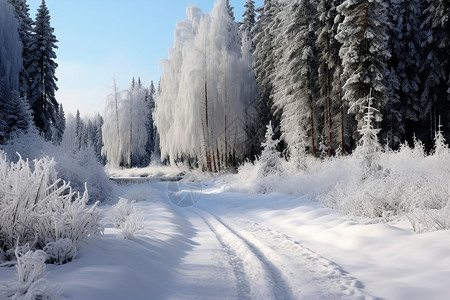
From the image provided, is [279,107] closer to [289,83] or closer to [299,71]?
[289,83]

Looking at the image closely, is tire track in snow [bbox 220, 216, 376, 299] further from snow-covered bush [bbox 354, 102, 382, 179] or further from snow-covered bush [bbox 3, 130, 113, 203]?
snow-covered bush [bbox 3, 130, 113, 203]

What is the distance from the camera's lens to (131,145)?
45938 millimetres

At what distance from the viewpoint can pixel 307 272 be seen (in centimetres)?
421

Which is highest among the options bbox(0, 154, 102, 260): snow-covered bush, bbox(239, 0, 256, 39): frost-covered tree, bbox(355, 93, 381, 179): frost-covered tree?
bbox(239, 0, 256, 39): frost-covered tree

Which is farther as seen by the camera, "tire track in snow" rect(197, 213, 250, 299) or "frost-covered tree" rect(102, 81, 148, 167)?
"frost-covered tree" rect(102, 81, 148, 167)

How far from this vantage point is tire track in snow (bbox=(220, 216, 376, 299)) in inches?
138

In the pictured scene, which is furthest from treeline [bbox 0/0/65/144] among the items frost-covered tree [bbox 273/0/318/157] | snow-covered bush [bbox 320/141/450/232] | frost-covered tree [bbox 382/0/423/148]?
frost-covered tree [bbox 382/0/423/148]

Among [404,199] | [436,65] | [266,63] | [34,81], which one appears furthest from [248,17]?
[404,199]

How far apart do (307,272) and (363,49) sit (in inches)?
678

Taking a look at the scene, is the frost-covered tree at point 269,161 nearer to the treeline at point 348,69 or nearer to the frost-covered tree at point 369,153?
the treeline at point 348,69

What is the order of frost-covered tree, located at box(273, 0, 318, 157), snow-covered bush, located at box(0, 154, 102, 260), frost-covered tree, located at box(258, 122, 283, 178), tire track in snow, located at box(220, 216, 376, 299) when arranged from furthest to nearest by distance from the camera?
frost-covered tree, located at box(273, 0, 318, 157), frost-covered tree, located at box(258, 122, 283, 178), snow-covered bush, located at box(0, 154, 102, 260), tire track in snow, located at box(220, 216, 376, 299)

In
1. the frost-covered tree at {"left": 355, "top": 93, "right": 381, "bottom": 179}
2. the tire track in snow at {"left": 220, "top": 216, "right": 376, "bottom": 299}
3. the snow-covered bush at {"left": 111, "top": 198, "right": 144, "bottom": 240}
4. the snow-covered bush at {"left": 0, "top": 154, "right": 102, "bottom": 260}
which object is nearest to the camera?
the tire track in snow at {"left": 220, "top": 216, "right": 376, "bottom": 299}

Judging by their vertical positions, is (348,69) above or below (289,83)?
below

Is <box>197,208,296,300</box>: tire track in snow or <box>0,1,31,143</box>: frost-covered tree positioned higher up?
<box>0,1,31,143</box>: frost-covered tree
